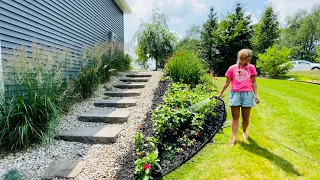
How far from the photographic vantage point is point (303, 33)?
1110 inches

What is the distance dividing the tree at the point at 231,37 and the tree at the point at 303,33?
46.1ft

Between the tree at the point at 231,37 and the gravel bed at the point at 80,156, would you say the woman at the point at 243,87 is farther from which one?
the tree at the point at 231,37

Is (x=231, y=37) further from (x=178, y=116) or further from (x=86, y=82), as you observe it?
(x=178, y=116)

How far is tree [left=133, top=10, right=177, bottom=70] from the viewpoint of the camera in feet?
35.1

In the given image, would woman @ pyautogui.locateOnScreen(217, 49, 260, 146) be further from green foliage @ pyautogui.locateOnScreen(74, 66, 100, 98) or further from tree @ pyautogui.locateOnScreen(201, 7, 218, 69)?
tree @ pyautogui.locateOnScreen(201, 7, 218, 69)

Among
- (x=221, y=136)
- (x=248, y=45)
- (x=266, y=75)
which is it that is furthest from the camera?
(x=248, y=45)

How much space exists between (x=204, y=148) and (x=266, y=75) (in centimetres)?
1226

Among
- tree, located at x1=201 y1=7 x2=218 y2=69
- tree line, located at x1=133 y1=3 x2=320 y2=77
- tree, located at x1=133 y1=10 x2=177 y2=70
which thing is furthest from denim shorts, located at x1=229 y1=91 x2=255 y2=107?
tree, located at x1=201 y1=7 x2=218 y2=69

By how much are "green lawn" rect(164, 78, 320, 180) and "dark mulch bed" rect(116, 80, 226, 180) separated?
0.08 meters

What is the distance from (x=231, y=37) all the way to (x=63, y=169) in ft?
54.2

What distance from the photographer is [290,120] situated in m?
3.76

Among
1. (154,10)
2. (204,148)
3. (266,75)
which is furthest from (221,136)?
(266,75)

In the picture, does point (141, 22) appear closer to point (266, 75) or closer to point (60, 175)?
point (266, 75)

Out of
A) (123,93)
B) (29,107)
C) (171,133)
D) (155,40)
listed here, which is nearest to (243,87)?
(171,133)
